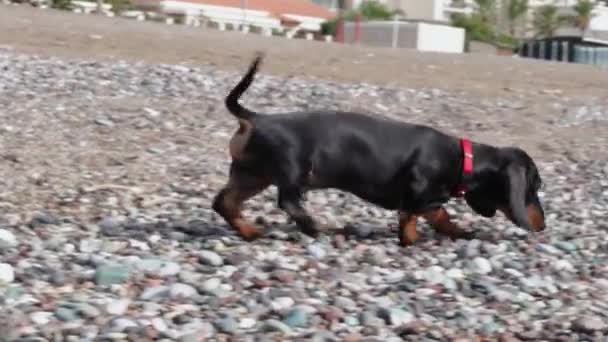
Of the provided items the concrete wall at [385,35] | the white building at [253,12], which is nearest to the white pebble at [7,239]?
the concrete wall at [385,35]

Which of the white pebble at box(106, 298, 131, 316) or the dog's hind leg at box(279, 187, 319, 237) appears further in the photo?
the dog's hind leg at box(279, 187, 319, 237)

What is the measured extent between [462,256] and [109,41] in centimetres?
1444

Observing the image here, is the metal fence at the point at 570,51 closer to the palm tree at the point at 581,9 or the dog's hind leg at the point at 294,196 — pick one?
the dog's hind leg at the point at 294,196

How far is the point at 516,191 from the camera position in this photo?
700 centimetres

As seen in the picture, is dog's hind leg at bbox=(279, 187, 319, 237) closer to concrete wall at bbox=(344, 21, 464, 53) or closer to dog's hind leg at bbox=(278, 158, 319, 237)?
dog's hind leg at bbox=(278, 158, 319, 237)

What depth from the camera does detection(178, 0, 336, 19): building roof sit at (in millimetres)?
65875

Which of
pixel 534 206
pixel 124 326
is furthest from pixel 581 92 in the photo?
pixel 124 326

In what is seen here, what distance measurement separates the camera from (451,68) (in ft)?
65.4

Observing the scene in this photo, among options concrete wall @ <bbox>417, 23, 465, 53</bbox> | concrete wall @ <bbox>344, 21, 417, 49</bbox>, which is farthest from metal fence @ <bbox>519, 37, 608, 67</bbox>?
concrete wall @ <bbox>344, 21, 417, 49</bbox>

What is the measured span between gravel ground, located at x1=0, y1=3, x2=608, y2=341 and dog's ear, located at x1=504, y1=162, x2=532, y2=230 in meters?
0.15

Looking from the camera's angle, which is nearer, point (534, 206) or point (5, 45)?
point (534, 206)

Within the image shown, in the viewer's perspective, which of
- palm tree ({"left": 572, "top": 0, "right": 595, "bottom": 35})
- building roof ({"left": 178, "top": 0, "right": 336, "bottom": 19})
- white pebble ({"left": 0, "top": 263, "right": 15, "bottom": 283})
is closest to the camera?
white pebble ({"left": 0, "top": 263, "right": 15, "bottom": 283})

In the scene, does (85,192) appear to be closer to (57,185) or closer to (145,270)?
(57,185)

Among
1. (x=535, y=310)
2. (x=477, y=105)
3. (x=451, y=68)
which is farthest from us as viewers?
(x=451, y=68)
